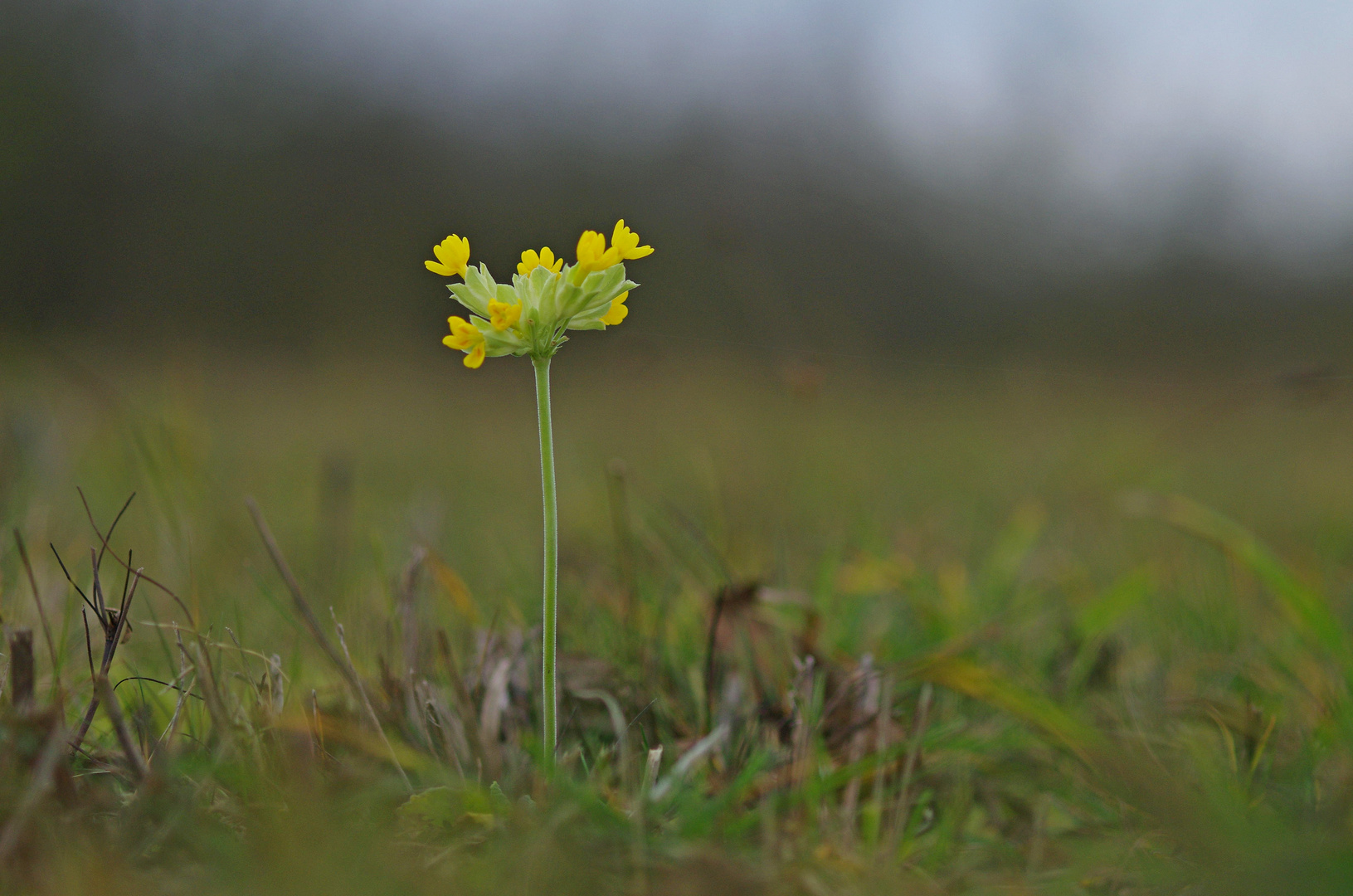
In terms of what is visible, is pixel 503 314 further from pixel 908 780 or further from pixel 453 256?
pixel 908 780

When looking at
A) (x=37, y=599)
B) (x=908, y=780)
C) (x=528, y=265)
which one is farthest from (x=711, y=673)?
(x=37, y=599)

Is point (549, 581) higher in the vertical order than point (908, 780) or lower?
higher

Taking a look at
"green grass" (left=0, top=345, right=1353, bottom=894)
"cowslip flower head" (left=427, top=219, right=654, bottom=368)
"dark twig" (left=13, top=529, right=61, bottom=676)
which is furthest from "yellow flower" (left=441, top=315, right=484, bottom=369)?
"dark twig" (left=13, top=529, right=61, bottom=676)

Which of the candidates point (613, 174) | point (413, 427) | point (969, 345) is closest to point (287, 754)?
point (413, 427)

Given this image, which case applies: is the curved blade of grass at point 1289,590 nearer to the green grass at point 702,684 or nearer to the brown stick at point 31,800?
the green grass at point 702,684

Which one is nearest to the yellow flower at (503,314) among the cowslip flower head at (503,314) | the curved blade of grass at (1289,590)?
the cowslip flower head at (503,314)

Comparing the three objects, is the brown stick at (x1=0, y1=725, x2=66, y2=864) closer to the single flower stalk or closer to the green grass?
the green grass
